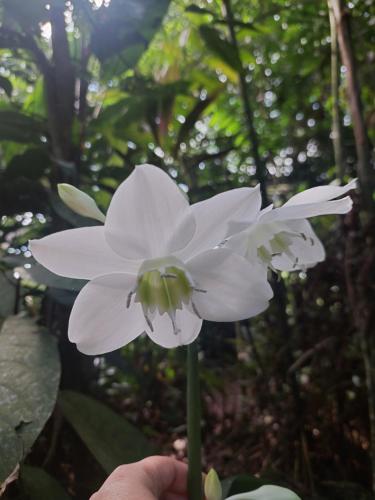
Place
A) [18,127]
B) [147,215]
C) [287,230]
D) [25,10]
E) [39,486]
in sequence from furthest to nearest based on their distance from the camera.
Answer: [18,127] → [25,10] → [39,486] → [287,230] → [147,215]

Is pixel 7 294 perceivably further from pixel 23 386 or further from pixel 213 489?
pixel 213 489

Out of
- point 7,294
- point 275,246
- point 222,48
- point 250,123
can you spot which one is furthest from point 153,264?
point 222,48

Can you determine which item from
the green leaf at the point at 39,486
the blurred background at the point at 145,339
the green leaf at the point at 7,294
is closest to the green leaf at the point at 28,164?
the blurred background at the point at 145,339

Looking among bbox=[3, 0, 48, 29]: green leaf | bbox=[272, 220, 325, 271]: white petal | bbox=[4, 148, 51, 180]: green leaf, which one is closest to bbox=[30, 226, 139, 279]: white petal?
bbox=[272, 220, 325, 271]: white petal

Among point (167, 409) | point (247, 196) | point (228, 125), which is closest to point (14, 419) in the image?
point (247, 196)

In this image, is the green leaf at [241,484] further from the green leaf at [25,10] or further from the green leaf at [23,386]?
the green leaf at [25,10]

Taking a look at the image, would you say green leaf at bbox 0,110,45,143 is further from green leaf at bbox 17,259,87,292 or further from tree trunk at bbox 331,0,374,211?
tree trunk at bbox 331,0,374,211
